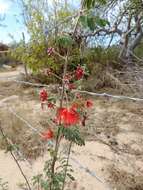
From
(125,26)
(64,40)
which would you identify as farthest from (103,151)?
(125,26)

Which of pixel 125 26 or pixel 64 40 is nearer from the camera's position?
pixel 64 40

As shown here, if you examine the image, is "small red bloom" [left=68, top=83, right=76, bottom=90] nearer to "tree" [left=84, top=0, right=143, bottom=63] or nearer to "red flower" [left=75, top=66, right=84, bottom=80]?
"red flower" [left=75, top=66, right=84, bottom=80]

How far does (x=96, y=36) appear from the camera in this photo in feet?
24.7

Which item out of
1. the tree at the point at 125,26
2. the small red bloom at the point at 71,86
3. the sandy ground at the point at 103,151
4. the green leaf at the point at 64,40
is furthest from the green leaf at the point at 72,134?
the tree at the point at 125,26

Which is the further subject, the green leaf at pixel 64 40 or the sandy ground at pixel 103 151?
the sandy ground at pixel 103 151

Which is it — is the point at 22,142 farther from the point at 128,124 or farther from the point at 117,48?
the point at 117,48

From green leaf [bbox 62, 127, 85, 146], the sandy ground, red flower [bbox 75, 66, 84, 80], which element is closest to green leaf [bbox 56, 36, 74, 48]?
red flower [bbox 75, 66, 84, 80]

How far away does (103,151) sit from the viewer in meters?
3.69

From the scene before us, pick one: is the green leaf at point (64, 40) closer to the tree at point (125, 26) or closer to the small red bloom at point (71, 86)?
the small red bloom at point (71, 86)

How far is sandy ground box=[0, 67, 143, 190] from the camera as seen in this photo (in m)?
3.17

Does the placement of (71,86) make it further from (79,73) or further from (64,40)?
(64,40)

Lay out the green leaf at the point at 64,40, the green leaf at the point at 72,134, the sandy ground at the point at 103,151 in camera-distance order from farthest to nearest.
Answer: the sandy ground at the point at 103,151
the green leaf at the point at 72,134
the green leaf at the point at 64,40

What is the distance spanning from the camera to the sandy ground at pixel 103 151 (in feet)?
10.4

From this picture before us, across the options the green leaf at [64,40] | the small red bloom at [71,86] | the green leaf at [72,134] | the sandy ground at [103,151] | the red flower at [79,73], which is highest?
the green leaf at [64,40]
